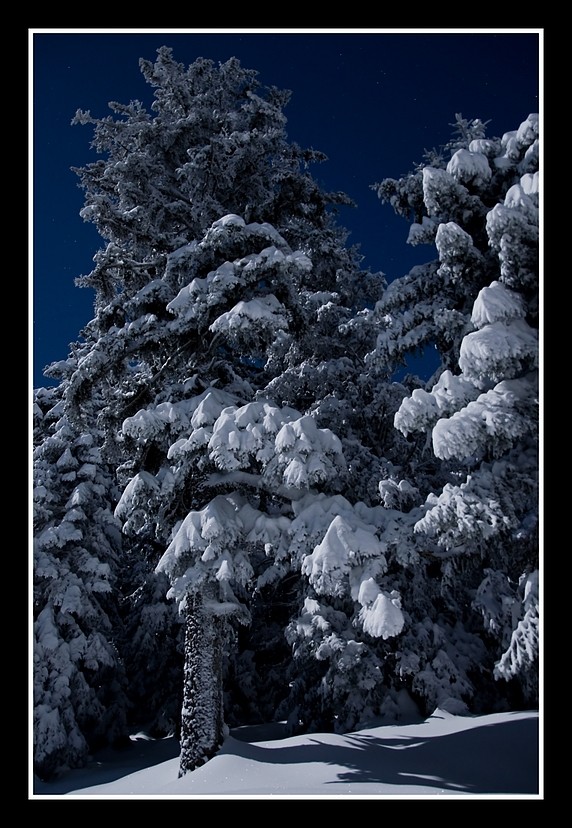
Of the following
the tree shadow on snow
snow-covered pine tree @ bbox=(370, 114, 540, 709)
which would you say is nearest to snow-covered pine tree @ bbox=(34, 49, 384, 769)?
the tree shadow on snow

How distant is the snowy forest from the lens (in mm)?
6688

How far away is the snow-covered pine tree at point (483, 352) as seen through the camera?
6.29 meters

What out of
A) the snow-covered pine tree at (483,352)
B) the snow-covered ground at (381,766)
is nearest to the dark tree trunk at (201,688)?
the snow-covered ground at (381,766)

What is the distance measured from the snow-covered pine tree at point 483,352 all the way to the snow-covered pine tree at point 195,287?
225 cm

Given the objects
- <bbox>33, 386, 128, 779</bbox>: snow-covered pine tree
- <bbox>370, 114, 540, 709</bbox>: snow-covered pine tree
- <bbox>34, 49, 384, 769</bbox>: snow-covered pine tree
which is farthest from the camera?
<bbox>33, 386, 128, 779</bbox>: snow-covered pine tree

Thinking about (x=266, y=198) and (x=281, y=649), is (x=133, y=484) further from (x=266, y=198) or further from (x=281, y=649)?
(x=281, y=649)

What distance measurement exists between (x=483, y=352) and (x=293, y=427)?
2.89 m

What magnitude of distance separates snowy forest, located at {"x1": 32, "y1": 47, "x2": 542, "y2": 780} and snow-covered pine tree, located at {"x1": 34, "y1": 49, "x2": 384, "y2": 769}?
6cm

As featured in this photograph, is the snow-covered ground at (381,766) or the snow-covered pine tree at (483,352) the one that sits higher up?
the snow-covered pine tree at (483,352)

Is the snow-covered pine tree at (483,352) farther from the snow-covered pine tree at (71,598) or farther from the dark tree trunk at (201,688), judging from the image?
the snow-covered pine tree at (71,598)

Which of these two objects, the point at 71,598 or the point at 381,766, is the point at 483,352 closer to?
the point at 381,766

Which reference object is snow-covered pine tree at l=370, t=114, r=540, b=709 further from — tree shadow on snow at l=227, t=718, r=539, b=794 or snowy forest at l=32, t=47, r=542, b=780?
tree shadow on snow at l=227, t=718, r=539, b=794

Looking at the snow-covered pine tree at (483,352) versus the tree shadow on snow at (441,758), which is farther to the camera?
the tree shadow on snow at (441,758)
